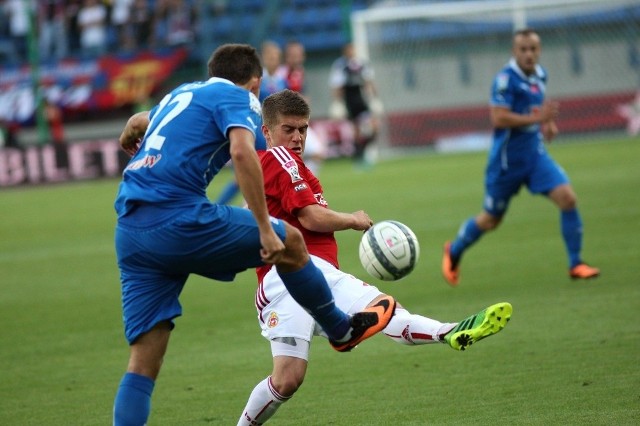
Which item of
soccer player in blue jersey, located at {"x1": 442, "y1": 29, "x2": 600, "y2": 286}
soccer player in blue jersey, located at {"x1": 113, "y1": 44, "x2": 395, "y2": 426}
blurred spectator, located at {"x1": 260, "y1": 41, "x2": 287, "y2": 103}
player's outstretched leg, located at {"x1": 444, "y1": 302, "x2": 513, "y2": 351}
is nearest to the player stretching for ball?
player's outstretched leg, located at {"x1": 444, "y1": 302, "x2": 513, "y2": 351}

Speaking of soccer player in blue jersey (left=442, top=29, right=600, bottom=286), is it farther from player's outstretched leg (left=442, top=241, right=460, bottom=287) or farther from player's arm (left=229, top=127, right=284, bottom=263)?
player's arm (left=229, top=127, right=284, bottom=263)

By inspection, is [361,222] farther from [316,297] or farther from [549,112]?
[549,112]

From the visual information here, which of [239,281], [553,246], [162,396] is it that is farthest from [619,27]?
[162,396]

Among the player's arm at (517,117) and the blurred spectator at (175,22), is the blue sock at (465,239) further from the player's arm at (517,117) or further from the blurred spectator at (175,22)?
the blurred spectator at (175,22)

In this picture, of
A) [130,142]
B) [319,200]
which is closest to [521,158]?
[319,200]

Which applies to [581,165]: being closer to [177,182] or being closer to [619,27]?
[619,27]

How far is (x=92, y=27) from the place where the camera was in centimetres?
2783

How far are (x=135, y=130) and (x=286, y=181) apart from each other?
0.81 metres

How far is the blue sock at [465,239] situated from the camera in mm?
10258

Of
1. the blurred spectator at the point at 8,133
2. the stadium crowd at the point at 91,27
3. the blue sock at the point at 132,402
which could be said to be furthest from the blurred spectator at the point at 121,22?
the blue sock at the point at 132,402

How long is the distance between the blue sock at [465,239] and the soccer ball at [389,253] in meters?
4.70

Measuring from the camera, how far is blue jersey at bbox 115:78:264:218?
4.76m

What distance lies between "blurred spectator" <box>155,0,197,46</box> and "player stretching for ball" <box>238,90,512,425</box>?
73.9 feet

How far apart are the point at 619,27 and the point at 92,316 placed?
19737mm
